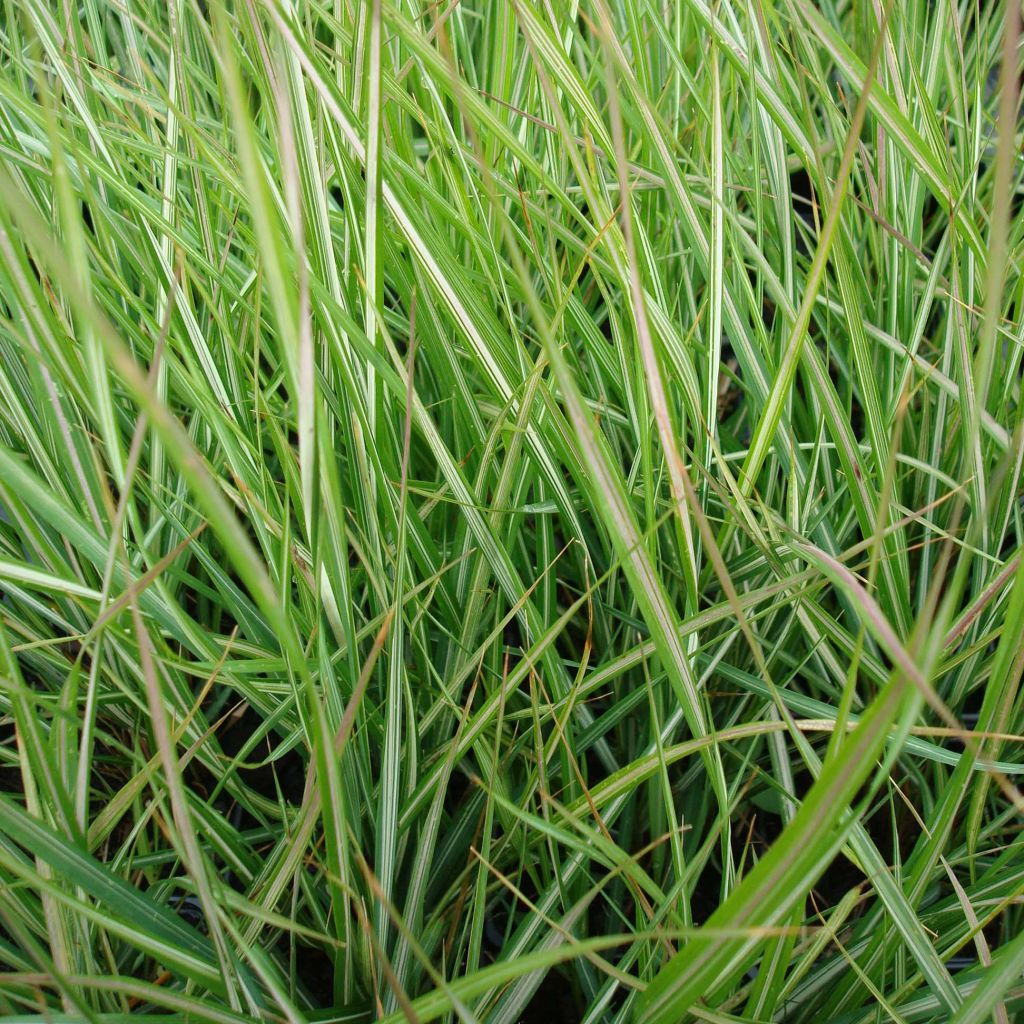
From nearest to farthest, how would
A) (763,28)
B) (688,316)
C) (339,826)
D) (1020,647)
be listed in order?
(339,826) → (1020,647) → (763,28) → (688,316)

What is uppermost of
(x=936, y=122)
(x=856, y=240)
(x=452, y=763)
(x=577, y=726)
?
(x=936, y=122)

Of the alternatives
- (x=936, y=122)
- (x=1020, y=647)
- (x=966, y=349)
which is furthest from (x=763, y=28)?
(x=1020, y=647)

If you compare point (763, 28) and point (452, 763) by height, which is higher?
point (763, 28)

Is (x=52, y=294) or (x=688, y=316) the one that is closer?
(x=52, y=294)

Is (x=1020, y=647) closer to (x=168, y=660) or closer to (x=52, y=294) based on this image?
(x=168, y=660)

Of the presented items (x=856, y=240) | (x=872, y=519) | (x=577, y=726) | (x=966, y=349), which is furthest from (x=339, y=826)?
(x=856, y=240)

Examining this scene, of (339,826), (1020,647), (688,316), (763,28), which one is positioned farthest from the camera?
(688,316)
